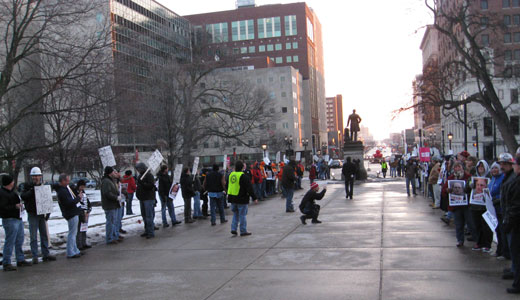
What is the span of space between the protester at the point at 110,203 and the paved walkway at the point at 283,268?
47 centimetres

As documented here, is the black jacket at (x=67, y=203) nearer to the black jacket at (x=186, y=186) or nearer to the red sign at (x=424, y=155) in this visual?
the black jacket at (x=186, y=186)

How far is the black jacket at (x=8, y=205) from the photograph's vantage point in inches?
361

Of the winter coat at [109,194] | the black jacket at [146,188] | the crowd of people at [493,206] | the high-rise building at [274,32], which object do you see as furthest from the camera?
the high-rise building at [274,32]

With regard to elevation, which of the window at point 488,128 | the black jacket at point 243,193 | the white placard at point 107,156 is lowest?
the black jacket at point 243,193

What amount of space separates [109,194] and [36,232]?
1974 millimetres

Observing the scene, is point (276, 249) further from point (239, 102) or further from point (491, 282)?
point (239, 102)

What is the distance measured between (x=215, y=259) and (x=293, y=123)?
10266cm

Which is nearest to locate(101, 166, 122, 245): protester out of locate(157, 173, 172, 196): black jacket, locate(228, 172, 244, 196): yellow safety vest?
locate(157, 173, 172, 196): black jacket

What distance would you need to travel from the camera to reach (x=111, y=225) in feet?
39.4

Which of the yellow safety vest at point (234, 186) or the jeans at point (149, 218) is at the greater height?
the yellow safety vest at point (234, 186)

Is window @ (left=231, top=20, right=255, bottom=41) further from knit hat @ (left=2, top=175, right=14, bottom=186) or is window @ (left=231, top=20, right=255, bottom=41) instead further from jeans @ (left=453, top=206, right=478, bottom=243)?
jeans @ (left=453, top=206, right=478, bottom=243)

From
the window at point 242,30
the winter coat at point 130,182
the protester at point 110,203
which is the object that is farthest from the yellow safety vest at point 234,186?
the window at point 242,30

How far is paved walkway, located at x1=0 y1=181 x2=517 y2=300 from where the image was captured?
22.4 feet

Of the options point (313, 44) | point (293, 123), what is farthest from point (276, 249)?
point (313, 44)
